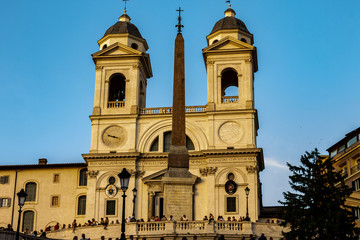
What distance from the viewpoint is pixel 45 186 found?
65.4 meters

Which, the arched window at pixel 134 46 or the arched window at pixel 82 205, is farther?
the arched window at pixel 134 46

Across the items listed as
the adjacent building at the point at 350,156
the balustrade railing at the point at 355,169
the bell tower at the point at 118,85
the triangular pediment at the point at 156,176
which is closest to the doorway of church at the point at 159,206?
the triangular pediment at the point at 156,176

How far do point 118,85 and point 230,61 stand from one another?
1213 centimetres

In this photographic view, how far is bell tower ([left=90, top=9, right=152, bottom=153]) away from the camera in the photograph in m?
62.2

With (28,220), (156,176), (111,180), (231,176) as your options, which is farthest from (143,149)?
(28,220)

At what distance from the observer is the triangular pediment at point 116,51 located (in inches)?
2534

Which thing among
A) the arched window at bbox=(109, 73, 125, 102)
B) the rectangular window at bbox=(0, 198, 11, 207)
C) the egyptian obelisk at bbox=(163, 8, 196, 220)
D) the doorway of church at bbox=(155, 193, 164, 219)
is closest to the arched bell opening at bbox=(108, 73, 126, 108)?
the arched window at bbox=(109, 73, 125, 102)

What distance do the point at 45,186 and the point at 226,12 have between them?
Result: 2483cm

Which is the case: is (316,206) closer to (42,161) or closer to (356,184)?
(356,184)

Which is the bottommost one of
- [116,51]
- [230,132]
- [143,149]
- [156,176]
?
[156,176]

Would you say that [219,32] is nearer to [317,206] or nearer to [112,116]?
[112,116]

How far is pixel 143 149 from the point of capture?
61.8 metres

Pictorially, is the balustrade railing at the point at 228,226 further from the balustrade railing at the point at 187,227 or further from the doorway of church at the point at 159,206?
the doorway of church at the point at 159,206

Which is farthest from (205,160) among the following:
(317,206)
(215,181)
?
(317,206)
